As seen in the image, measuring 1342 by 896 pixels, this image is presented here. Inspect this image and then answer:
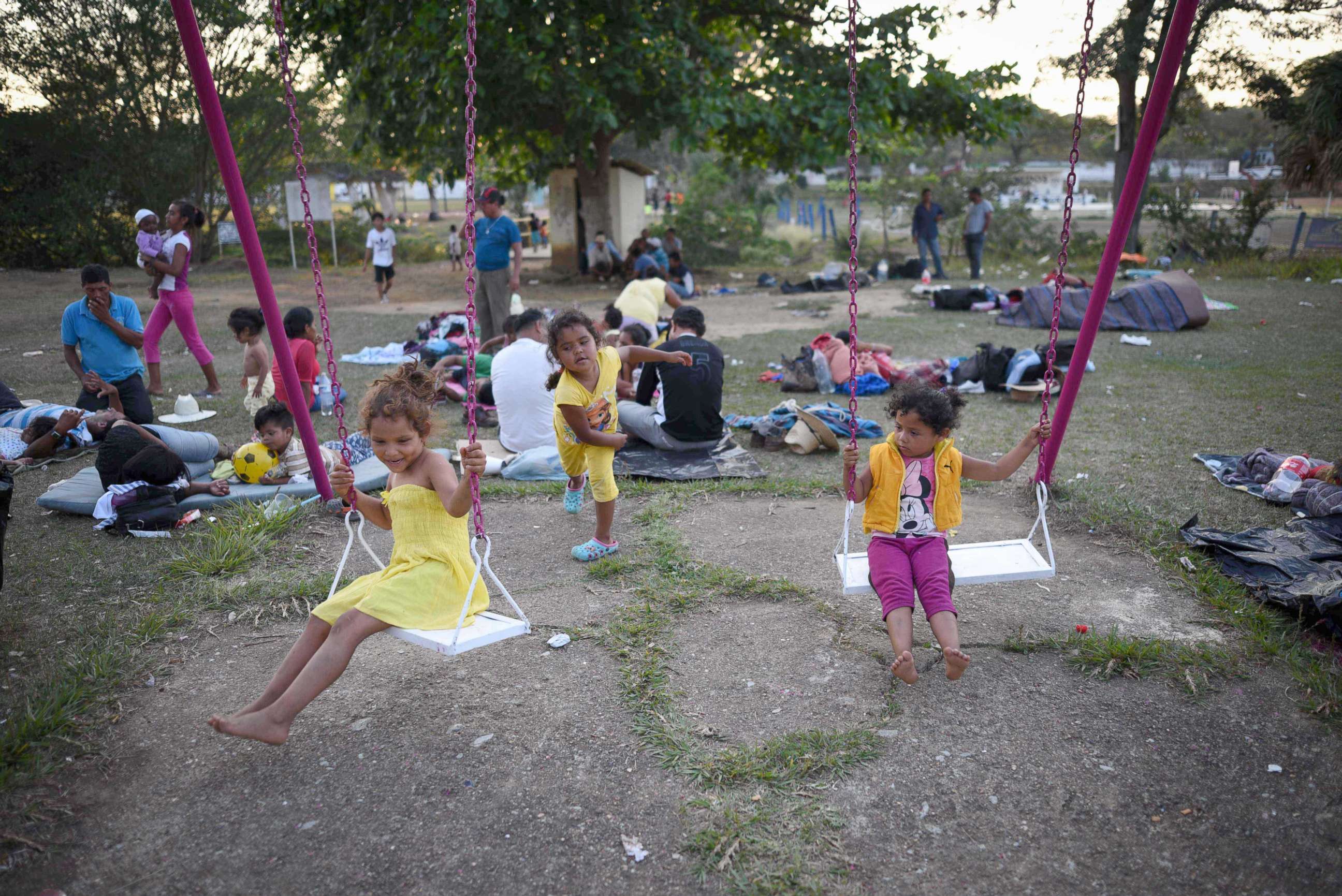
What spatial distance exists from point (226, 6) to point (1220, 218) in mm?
20215

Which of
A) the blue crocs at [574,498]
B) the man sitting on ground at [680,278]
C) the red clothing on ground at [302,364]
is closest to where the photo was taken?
the blue crocs at [574,498]

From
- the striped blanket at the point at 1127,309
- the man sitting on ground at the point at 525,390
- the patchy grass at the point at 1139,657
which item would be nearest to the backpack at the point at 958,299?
the striped blanket at the point at 1127,309

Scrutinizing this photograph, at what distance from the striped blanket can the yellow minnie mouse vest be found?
8624mm

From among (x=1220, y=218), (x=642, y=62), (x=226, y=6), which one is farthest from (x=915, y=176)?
(x=226, y=6)

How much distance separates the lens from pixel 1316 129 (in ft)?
45.3

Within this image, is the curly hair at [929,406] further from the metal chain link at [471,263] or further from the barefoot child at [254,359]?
the barefoot child at [254,359]

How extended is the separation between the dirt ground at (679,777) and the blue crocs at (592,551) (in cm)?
72

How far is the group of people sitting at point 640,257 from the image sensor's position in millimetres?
16734

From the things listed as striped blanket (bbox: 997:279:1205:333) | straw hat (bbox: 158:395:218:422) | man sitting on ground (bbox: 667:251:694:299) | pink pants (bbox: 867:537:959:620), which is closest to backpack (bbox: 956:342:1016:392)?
striped blanket (bbox: 997:279:1205:333)

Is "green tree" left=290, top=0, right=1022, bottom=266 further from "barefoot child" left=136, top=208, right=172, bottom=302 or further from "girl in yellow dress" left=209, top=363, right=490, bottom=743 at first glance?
"girl in yellow dress" left=209, top=363, right=490, bottom=743

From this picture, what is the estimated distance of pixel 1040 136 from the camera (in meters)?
43.5

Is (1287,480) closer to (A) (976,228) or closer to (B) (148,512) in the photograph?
(B) (148,512)

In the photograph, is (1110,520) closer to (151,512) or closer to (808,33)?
(151,512)

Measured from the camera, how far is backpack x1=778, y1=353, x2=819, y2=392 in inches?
347
